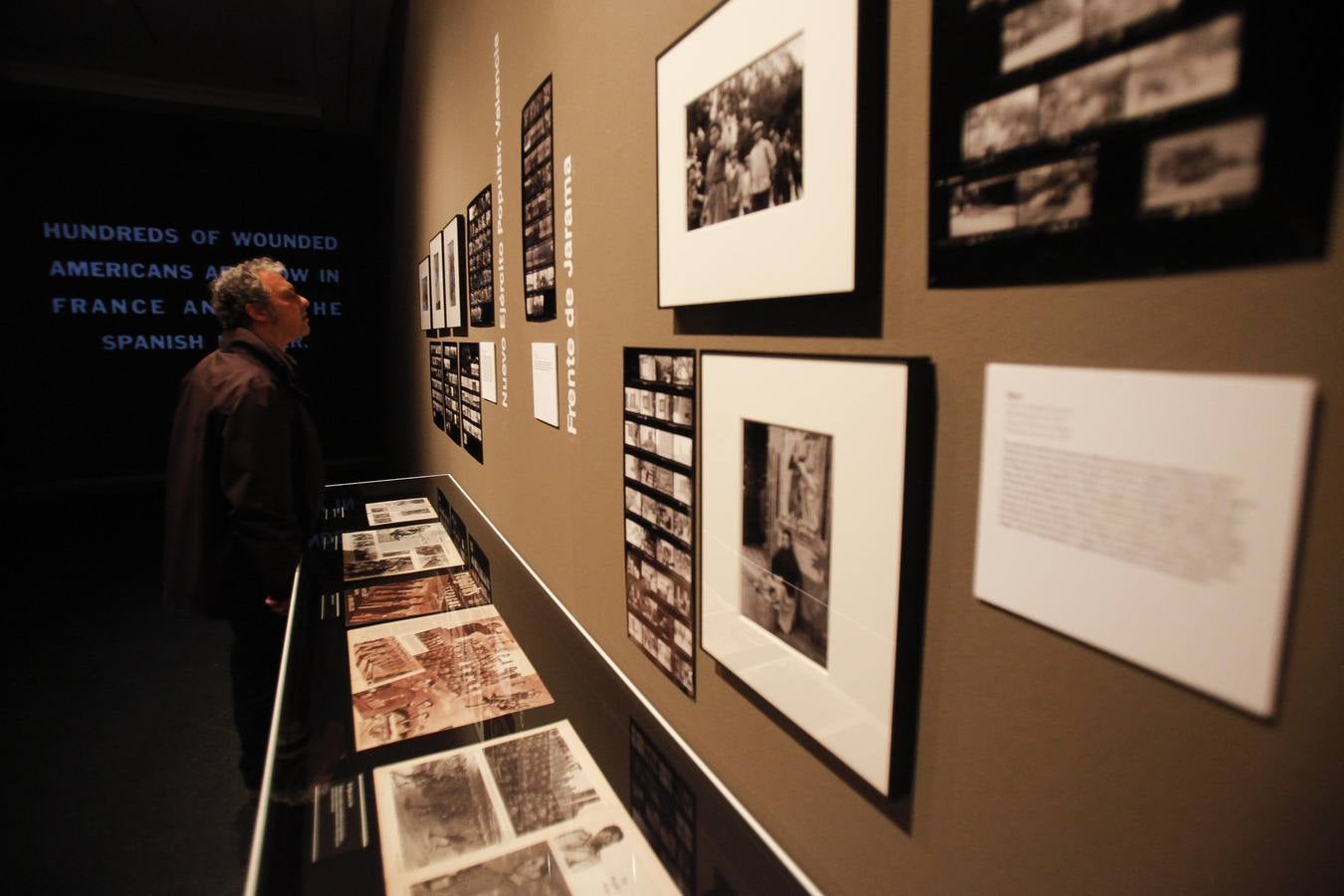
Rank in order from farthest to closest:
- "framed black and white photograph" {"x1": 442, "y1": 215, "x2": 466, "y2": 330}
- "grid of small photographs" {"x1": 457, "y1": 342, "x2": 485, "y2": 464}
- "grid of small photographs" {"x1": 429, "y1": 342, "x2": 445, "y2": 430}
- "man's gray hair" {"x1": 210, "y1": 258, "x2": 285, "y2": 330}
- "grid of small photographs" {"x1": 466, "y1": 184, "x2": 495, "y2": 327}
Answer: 1. "grid of small photographs" {"x1": 429, "y1": 342, "x2": 445, "y2": 430}
2. "framed black and white photograph" {"x1": 442, "y1": 215, "x2": 466, "y2": 330}
3. "grid of small photographs" {"x1": 457, "y1": 342, "x2": 485, "y2": 464}
4. "grid of small photographs" {"x1": 466, "y1": 184, "x2": 495, "y2": 327}
5. "man's gray hair" {"x1": 210, "y1": 258, "x2": 285, "y2": 330}

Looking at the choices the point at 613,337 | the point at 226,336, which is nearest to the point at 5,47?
the point at 226,336

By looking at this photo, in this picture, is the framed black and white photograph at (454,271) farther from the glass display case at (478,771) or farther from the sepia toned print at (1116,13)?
the sepia toned print at (1116,13)

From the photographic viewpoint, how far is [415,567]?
221 centimetres

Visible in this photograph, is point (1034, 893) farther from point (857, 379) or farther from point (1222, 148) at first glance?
point (1222, 148)

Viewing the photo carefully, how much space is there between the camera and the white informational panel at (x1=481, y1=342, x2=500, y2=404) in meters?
2.66

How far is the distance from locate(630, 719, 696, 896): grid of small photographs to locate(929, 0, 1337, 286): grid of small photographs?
81 cm

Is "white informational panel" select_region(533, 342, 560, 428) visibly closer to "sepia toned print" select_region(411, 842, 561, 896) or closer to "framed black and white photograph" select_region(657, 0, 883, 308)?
"framed black and white photograph" select_region(657, 0, 883, 308)

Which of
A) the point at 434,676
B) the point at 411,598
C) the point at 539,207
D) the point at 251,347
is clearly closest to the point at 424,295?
the point at 251,347

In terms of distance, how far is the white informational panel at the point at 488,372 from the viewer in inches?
105

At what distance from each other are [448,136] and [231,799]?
2876mm

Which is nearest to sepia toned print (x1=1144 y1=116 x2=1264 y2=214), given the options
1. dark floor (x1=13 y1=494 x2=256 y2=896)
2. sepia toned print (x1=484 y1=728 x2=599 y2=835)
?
sepia toned print (x1=484 y1=728 x2=599 y2=835)

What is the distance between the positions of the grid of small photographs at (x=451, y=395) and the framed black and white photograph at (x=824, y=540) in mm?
2613

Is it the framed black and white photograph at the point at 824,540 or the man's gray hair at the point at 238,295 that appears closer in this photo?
the framed black and white photograph at the point at 824,540

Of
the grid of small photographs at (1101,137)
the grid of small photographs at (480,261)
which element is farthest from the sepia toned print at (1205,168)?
the grid of small photographs at (480,261)
